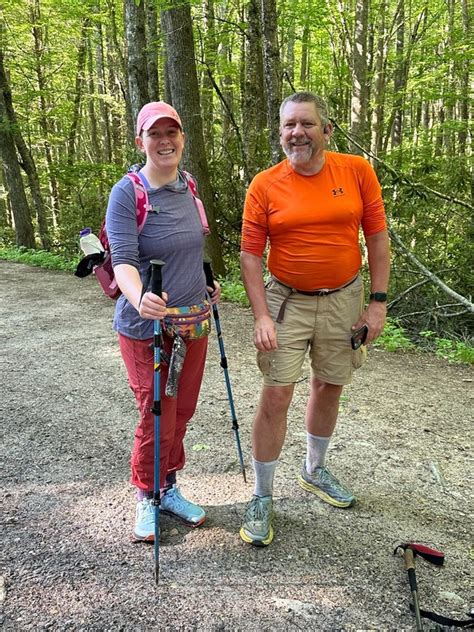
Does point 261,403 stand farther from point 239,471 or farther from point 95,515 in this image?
point 95,515

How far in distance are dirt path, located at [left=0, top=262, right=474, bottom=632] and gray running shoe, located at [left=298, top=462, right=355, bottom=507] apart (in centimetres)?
7

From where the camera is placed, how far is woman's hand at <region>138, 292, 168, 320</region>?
2338 mm

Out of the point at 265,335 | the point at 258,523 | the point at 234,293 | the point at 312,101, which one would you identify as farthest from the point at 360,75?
the point at 258,523

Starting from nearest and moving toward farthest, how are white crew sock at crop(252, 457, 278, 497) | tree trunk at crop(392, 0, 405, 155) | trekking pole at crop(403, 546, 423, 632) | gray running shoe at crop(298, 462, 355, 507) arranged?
trekking pole at crop(403, 546, 423, 632) < white crew sock at crop(252, 457, 278, 497) < gray running shoe at crop(298, 462, 355, 507) < tree trunk at crop(392, 0, 405, 155)

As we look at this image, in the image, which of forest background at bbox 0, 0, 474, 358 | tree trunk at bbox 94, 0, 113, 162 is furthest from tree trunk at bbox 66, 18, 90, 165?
tree trunk at bbox 94, 0, 113, 162

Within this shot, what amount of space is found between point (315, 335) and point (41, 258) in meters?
12.6

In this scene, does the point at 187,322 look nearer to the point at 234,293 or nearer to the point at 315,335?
the point at 315,335

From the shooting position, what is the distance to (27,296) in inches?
382

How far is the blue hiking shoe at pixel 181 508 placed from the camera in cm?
300

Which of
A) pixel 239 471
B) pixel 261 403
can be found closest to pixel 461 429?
pixel 239 471

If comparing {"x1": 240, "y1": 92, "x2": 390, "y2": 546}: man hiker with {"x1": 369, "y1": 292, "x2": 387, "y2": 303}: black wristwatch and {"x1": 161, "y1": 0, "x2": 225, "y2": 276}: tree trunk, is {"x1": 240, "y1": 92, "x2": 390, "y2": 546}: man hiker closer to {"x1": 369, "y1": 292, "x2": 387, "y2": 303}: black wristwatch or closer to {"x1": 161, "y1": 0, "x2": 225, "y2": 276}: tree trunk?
{"x1": 369, "y1": 292, "x2": 387, "y2": 303}: black wristwatch

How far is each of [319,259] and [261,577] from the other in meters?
1.68

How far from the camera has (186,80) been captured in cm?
852

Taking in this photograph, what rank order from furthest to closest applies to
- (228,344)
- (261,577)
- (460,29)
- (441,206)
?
(460,29) < (441,206) < (228,344) < (261,577)
